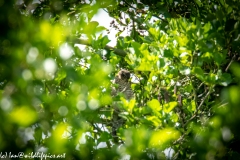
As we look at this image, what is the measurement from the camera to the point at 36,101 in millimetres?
967

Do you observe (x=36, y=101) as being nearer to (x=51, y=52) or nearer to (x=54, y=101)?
(x=54, y=101)

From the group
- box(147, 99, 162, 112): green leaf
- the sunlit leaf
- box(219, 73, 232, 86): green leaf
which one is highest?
box(219, 73, 232, 86): green leaf

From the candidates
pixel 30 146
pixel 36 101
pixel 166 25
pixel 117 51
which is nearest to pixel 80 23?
pixel 36 101

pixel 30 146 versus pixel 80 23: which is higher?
Answer: pixel 80 23

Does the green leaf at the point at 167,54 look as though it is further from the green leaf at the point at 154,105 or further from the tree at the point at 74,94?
the green leaf at the point at 154,105

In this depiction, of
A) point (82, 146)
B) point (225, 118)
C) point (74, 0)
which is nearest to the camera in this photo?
point (82, 146)

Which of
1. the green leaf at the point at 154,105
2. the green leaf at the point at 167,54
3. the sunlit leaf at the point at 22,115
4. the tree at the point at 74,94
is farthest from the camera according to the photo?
the green leaf at the point at 167,54

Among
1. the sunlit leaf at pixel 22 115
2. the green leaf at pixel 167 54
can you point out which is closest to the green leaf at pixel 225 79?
the green leaf at pixel 167 54

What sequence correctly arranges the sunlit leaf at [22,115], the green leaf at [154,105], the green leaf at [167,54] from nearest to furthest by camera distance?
the sunlit leaf at [22,115]
the green leaf at [154,105]
the green leaf at [167,54]

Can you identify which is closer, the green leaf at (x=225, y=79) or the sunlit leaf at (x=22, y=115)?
the sunlit leaf at (x=22, y=115)

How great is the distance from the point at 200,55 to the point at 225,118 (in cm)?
94

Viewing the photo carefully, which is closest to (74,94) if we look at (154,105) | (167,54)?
(154,105)

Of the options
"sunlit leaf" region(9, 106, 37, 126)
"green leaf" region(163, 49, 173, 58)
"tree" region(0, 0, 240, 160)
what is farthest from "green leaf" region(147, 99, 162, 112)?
"sunlit leaf" region(9, 106, 37, 126)

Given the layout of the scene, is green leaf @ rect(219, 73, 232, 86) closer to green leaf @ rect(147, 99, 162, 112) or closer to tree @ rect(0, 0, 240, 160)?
tree @ rect(0, 0, 240, 160)
